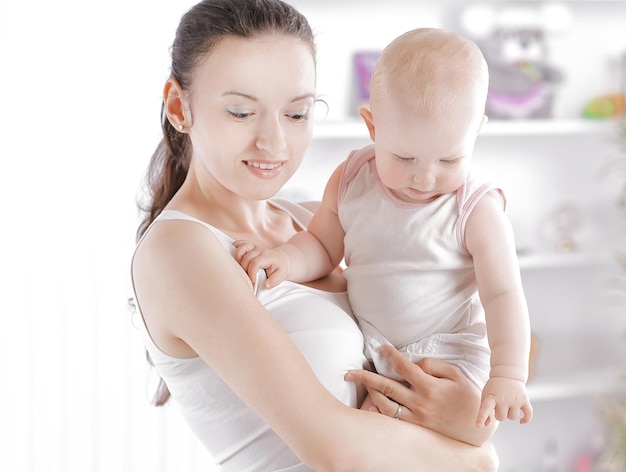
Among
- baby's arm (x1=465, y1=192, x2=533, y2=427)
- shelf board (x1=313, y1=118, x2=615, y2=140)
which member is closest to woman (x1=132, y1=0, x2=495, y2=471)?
baby's arm (x1=465, y1=192, x2=533, y2=427)

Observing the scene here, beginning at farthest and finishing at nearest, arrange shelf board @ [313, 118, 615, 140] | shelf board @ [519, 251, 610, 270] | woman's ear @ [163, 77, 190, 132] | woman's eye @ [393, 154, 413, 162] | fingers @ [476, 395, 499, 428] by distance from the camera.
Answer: shelf board @ [519, 251, 610, 270], shelf board @ [313, 118, 615, 140], woman's ear @ [163, 77, 190, 132], woman's eye @ [393, 154, 413, 162], fingers @ [476, 395, 499, 428]

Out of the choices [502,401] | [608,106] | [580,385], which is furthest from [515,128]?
[502,401]

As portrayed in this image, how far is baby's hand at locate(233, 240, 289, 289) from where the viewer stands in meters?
1.37

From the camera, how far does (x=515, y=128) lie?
11.8 ft

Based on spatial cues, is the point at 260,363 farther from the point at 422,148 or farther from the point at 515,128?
the point at 515,128

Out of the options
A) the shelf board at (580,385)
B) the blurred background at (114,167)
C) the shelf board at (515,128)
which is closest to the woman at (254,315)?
the blurred background at (114,167)

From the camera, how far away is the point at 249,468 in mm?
1435

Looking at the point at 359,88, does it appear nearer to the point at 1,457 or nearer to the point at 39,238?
the point at 39,238

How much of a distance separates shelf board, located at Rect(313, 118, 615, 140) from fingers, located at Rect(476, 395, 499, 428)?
6.93ft

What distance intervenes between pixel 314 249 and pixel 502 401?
0.43 metres

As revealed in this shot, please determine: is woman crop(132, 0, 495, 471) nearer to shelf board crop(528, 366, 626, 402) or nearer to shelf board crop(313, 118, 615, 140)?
shelf board crop(313, 118, 615, 140)

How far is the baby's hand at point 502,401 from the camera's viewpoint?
47.9 inches

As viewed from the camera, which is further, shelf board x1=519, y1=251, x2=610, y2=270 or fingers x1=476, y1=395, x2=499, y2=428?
shelf board x1=519, y1=251, x2=610, y2=270

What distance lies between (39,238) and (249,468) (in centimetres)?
185
